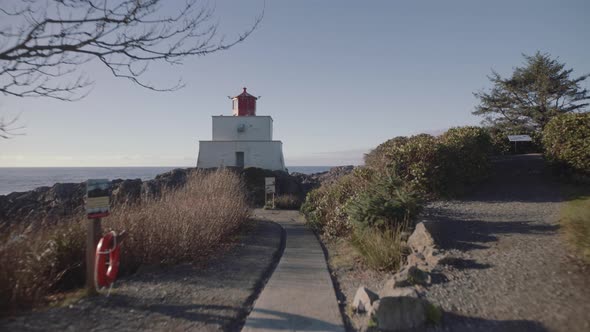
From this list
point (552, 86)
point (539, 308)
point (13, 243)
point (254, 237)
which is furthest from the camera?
point (552, 86)

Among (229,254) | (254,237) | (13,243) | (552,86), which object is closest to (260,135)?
(552,86)

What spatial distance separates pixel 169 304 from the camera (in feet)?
17.6

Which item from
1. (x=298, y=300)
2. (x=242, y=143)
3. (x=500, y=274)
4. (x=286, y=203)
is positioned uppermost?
(x=242, y=143)

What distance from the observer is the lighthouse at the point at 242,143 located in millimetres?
36594

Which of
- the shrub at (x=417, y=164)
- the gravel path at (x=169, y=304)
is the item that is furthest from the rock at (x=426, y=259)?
the shrub at (x=417, y=164)

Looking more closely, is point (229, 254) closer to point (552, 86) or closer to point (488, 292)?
point (488, 292)

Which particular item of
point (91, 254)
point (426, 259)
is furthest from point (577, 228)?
point (91, 254)

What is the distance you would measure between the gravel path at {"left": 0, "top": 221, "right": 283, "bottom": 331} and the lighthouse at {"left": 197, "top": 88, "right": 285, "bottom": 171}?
29147mm

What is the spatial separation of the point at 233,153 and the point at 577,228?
1250 inches

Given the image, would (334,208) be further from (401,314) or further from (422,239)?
(401,314)

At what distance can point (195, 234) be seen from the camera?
830cm

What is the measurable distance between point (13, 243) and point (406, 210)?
7.10m

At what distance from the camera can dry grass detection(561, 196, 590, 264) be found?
5.79 m

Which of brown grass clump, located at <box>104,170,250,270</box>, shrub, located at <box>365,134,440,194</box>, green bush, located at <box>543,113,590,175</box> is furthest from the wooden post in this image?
green bush, located at <box>543,113,590,175</box>
